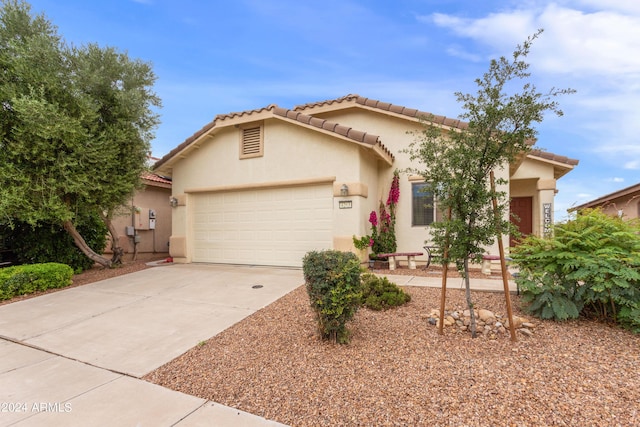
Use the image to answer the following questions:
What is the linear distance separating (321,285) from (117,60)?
27.7 feet

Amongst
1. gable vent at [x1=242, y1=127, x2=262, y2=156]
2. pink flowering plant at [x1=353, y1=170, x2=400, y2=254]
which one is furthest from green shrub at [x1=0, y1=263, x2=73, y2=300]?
pink flowering plant at [x1=353, y1=170, x2=400, y2=254]

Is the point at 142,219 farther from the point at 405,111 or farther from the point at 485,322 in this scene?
the point at 485,322

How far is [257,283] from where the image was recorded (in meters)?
6.79

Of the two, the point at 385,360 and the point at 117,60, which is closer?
the point at 385,360

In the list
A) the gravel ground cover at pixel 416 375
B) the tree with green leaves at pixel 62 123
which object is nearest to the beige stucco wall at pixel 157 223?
the tree with green leaves at pixel 62 123

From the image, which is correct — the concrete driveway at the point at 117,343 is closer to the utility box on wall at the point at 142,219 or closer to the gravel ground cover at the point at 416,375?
the gravel ground cover at the point at 416,375

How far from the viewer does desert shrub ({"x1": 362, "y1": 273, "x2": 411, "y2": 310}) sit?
481cm

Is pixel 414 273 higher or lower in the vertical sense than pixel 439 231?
lower

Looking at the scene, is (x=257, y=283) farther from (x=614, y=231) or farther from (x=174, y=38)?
(x=174, y=38)

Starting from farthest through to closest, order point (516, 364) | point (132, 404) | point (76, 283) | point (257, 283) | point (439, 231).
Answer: point (76, 283) → point (257, 283) → point (439, 231) → point (516, 364) → point (132, 404)

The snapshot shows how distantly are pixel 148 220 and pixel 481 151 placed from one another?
→ 11519mm

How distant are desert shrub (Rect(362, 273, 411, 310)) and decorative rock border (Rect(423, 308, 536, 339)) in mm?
577

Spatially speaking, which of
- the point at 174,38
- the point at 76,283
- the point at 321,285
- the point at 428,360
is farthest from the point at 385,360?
the point at 174,38

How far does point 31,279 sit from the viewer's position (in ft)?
21.9
